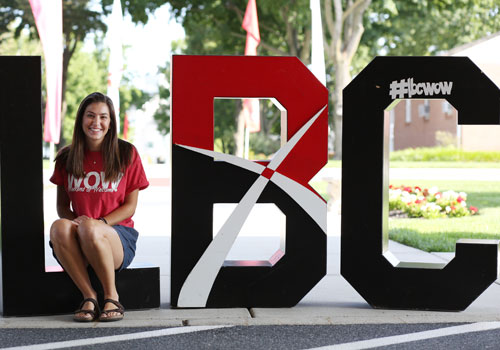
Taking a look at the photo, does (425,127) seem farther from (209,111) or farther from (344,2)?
(209,111)

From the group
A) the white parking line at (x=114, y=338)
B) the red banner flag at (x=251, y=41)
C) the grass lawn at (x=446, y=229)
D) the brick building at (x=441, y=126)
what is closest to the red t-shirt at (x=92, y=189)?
the white parking line at (x=114, y=338)

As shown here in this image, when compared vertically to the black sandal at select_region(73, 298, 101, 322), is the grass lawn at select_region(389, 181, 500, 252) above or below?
above

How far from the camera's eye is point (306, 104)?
430cm

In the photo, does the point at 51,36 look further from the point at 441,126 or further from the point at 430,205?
the point at 441,126

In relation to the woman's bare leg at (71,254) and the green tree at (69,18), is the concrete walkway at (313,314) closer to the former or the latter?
the woman's bare leg at (71,254)

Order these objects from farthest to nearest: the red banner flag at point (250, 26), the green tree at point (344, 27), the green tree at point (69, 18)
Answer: the green tree at point (69, 18) < the green tree at point (344, 27) < the red banner flag at point (250, 26)

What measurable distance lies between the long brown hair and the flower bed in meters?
6.51

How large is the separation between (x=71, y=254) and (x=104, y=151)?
25.7 inches

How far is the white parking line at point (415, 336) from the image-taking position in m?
3.50

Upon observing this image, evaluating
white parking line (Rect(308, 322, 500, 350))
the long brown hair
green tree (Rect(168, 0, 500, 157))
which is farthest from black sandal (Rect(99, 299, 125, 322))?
green tree (Rect(168, 0, 500, 157))

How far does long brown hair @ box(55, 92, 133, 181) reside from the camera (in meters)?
4.09

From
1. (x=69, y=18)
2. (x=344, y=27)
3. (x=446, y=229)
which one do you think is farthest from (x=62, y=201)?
(x=69, y=18)

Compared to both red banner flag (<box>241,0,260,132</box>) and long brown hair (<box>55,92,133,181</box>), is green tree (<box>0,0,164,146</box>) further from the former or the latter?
long brown hair (<box>55,92,133,181</box>)

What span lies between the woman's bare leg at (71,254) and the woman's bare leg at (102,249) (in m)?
0.05
